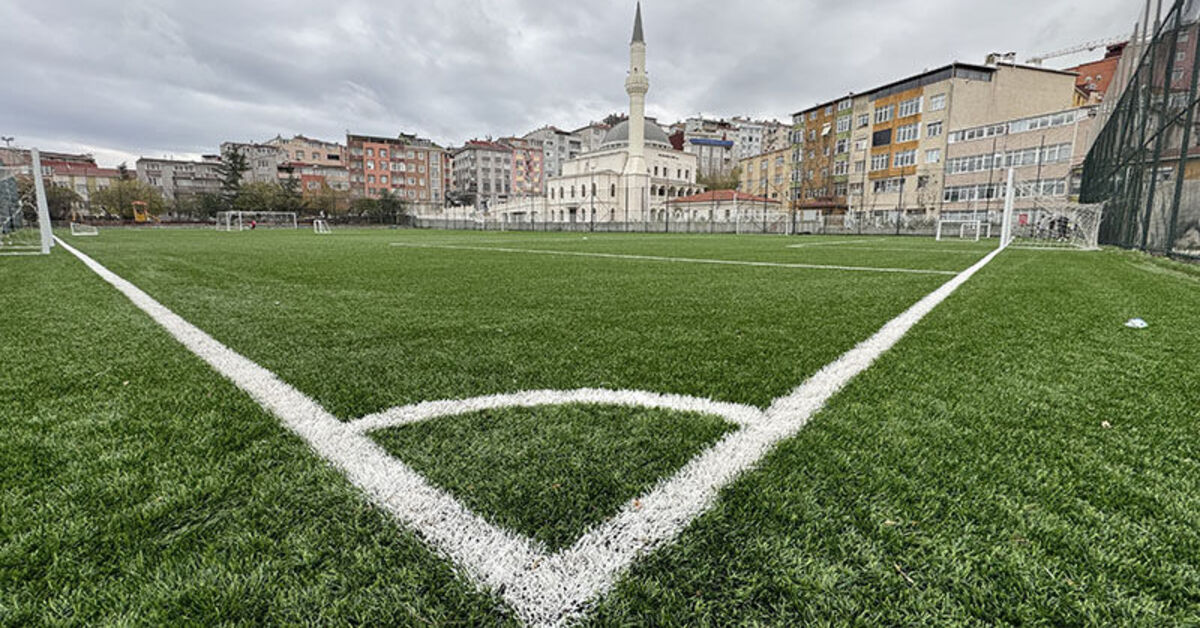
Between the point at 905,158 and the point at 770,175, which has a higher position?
the point at 770,175

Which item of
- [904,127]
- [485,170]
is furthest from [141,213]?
[904,127]

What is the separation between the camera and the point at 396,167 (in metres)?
83.1

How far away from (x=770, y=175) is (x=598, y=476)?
70961 millimetres

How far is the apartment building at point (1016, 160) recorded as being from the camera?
36.3 meters

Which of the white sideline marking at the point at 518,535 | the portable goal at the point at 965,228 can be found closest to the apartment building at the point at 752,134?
the portable goal at the point at 965,228

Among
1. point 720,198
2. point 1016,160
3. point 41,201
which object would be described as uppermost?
point 1016,160

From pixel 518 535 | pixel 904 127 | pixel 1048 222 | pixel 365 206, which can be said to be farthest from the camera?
pixel 365 206

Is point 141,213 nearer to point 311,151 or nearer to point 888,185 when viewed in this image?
point 311,151

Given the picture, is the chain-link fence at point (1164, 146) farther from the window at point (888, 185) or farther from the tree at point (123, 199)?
the tree at point (123, 199)

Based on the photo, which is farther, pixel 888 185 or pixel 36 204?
pixel 888 185

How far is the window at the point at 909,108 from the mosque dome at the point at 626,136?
28092 millimetres

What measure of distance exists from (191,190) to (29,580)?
103839mm

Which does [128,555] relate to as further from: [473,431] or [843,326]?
[843,326]

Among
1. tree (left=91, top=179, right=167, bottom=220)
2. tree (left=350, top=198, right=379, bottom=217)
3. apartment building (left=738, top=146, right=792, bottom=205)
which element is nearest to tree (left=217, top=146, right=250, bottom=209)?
tree (left=91, top=179, right=167, bottom=220)
